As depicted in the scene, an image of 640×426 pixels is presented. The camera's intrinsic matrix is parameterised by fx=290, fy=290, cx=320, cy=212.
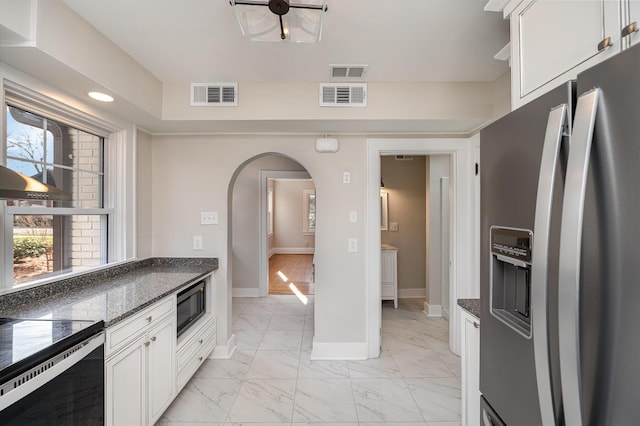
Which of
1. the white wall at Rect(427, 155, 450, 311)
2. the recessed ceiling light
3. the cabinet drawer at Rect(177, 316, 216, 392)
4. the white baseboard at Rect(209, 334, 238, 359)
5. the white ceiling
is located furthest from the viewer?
the white wall at Rect(427, 155, 450, 311)

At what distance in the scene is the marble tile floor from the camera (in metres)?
2.02

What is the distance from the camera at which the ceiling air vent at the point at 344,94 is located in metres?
2.43

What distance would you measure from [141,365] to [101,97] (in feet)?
5.84

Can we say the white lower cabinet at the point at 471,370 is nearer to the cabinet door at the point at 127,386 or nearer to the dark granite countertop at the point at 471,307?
the dark granite countertop at the point at 471,307

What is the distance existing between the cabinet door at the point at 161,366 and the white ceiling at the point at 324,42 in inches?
72.4

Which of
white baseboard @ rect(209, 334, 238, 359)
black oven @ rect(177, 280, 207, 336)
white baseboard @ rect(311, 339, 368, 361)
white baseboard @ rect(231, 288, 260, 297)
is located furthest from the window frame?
white baseboard @ rect(231, 288, 260, 297)

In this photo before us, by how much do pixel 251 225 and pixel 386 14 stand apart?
12.6 feet

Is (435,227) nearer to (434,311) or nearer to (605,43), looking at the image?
(434,311)

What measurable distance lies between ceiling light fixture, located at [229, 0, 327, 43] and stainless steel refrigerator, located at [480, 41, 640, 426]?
3.91ft

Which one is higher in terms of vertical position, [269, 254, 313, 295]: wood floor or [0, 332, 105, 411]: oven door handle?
[0, 332, 105, 411]: oven door handle

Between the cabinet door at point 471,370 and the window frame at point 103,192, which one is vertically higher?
A: the window frame at point 103,192

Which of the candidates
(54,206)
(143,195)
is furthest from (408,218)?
(54,206)

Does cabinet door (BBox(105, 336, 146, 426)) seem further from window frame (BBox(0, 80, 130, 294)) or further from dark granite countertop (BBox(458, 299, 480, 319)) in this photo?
dark granite countertop (BBox(458, 299, 480, 319))

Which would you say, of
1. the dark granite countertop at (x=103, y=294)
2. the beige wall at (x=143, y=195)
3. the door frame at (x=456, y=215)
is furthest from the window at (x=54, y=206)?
the door frame at (x=456, y=215)
